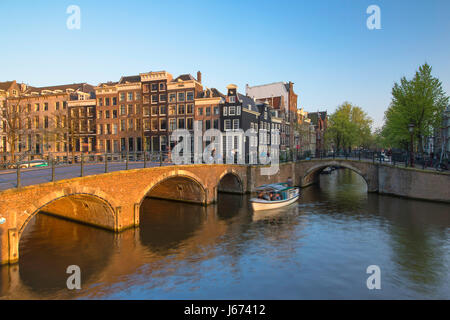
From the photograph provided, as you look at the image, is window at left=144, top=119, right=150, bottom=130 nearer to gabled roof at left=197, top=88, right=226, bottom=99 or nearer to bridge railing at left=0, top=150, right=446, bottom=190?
bridge railing at left=0, top=150, right=446, bottom=190

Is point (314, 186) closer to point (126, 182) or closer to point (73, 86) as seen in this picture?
point (126, 182)

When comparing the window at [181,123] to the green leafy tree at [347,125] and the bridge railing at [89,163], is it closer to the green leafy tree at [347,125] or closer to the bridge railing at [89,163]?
the bridge railing at [89,163]

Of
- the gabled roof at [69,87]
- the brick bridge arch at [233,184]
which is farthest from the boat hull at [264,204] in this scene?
the gabled roof at [69,87]

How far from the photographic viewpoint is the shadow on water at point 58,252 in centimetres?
1335

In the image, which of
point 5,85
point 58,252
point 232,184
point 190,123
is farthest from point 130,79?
point 58,252

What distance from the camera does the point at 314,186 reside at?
47.3m

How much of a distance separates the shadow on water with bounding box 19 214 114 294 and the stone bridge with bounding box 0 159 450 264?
115 centimetres

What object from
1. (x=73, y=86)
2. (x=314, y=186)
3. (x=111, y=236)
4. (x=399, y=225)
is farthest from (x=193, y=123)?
(x=399, y=225)

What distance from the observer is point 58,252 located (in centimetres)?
1683

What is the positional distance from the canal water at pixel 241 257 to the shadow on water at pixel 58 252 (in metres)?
0.05

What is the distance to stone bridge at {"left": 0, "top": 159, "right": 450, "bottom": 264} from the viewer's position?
1385 centimetres

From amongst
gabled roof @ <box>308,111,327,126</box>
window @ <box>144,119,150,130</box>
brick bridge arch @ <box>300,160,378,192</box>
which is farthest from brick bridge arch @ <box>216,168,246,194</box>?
gabled roof @ <box>308,111,327,126</box>
